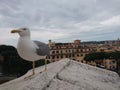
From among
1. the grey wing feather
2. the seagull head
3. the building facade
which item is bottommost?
the building facade

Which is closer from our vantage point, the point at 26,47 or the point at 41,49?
the point at 26,47

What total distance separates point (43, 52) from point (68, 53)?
6286cm

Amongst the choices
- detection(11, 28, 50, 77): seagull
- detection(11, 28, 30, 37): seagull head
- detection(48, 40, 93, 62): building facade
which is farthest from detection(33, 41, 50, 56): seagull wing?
detection(48, 40, 93, 62): building facade

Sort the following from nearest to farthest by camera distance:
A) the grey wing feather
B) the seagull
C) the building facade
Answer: the seagull, the grey wing feather, the building facade

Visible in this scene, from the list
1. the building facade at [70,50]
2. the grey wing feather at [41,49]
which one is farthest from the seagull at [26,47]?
the building facade at [70,50]

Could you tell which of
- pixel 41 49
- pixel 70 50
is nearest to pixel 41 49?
pixel 41 49

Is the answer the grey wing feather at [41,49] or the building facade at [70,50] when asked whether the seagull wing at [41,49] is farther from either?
the building facade at [70,50]

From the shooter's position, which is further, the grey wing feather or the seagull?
the grey wing feather

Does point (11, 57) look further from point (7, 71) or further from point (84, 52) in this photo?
point (84, 52)

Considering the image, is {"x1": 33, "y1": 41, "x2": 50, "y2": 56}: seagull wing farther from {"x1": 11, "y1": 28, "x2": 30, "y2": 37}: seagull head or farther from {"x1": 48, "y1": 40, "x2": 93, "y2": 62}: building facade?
{"x1": 48, "y1": 40, "x2": 93, "y2": 62}: building facade

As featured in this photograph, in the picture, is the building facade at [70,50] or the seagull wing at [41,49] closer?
the seagull wing at [41,49]

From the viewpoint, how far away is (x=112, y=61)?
69938 millimetres

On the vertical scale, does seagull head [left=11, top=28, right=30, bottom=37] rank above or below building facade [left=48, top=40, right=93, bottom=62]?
above

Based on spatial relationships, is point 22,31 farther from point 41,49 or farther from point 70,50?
point 70,50
